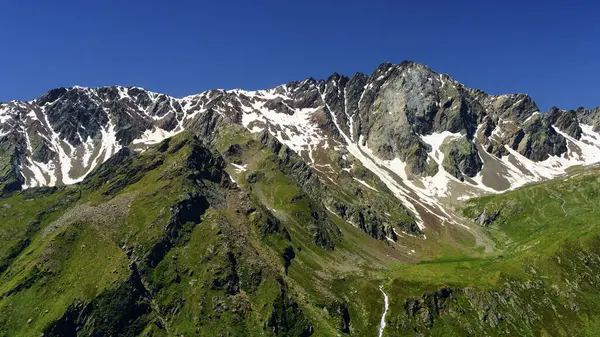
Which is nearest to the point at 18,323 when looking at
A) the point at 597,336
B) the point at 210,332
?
the point at 210,332

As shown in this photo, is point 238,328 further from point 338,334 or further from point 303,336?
point 338,334

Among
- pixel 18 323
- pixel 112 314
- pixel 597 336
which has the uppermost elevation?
pixel 597 336

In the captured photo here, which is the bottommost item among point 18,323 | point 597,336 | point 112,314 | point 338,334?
point 18,323

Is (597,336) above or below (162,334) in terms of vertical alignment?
above

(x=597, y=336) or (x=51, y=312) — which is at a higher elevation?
(x=597, y=336)

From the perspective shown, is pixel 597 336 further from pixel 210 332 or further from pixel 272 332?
pixel 210 332

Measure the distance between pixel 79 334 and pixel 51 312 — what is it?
17.0 m

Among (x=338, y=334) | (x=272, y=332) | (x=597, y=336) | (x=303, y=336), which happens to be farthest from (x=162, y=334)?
(x=597, y=336)

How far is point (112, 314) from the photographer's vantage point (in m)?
199

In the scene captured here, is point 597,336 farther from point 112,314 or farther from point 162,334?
point 112,314

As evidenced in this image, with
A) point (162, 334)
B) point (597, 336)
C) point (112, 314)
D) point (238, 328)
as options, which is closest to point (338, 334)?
point (238, 328)

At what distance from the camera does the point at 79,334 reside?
19200cm

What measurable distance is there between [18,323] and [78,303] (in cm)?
2460

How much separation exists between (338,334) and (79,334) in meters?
108
